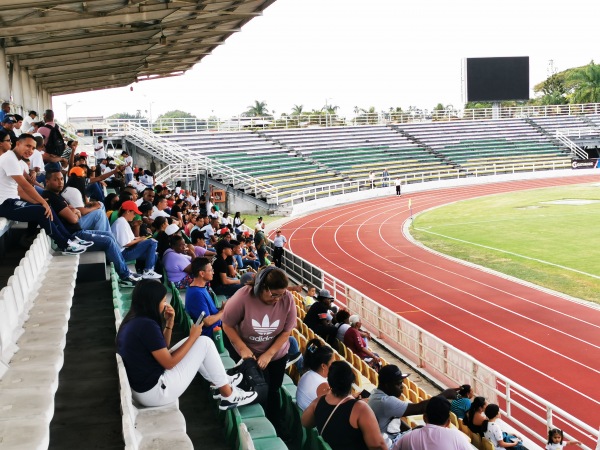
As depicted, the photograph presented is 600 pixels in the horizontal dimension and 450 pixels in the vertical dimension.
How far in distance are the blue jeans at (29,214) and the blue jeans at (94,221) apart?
55 cm

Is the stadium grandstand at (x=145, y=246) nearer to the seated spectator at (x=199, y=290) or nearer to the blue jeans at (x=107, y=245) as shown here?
the blue jeans at (x=107, y=245)

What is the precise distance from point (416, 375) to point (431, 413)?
27.0 feet

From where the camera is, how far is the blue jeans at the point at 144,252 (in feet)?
28.3

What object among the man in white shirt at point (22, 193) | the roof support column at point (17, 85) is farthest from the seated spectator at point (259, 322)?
the roof support column at point (17, 85)

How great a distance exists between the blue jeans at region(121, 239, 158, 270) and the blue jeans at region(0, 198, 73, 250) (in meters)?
1.26

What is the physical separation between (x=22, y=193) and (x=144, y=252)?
208cm

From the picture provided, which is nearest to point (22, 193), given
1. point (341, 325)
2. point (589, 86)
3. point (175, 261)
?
point (175, 261)

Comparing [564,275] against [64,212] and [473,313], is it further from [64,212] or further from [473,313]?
[64,212]

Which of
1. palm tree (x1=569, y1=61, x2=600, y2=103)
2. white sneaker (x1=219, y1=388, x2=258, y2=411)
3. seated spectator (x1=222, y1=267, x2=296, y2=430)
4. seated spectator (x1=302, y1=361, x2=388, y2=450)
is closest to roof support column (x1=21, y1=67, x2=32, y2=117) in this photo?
seated spectator (x1=222, y1=267, x2=296, y2=430)

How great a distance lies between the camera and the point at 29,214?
7.02 m

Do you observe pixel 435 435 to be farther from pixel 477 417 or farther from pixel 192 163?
pixel 192 163

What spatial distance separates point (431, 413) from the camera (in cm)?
485

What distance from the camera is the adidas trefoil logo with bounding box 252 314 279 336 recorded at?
5734 millimetres

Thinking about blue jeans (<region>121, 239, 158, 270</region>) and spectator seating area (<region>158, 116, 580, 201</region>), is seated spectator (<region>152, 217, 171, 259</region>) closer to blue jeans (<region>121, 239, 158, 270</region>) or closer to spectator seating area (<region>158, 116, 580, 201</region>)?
blue jeans (<region>121, 239, 158, 270</region>)
